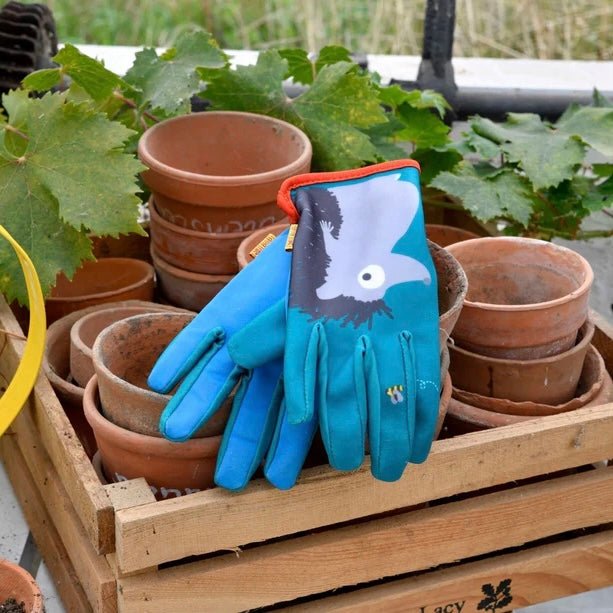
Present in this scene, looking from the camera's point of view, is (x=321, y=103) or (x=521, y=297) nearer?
(x=521, y=297)

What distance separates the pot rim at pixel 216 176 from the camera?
152 centimetres

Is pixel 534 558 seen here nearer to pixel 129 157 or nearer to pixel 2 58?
pixel 129 157

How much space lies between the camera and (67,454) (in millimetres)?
1238

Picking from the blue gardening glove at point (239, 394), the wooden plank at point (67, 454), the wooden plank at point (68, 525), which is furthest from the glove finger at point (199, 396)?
the wooden plank at point (68, 525)

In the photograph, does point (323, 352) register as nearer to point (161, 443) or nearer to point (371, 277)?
point (371, 277)

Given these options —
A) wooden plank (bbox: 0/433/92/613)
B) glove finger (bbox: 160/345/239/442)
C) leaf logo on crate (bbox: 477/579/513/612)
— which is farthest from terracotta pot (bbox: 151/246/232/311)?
leaf logo on crate (bbox: 477/579/513/612)

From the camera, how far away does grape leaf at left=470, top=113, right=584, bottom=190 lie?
5.57 feet

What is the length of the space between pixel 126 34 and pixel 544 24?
200 centimetres

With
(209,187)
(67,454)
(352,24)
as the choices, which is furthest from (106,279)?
(352,24)

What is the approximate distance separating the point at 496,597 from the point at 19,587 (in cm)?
65

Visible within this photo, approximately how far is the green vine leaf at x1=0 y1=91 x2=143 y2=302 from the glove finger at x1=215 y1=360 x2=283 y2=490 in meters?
0.41

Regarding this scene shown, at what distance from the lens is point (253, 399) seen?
113cm

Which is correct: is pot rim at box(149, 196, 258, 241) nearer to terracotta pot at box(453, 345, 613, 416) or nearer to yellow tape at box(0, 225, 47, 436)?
yellow tape at box(0, 225, 47, 436)

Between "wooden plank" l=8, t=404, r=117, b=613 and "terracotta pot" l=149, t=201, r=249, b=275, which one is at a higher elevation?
"terracotta pot" l=149, t=201, r=249, b=275
